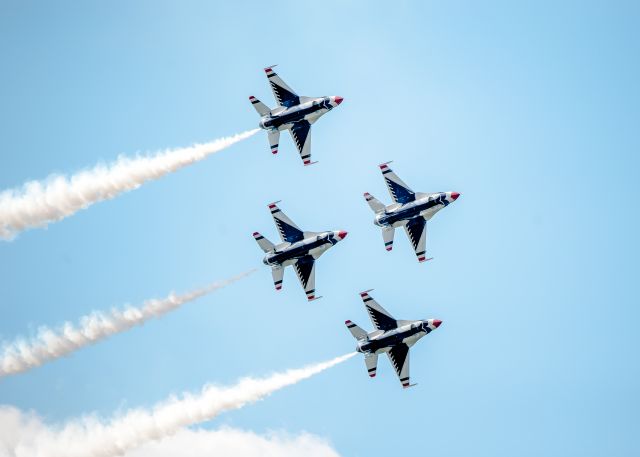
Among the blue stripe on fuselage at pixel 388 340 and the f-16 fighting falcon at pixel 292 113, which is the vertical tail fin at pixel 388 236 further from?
the f-16 fighting falcon at pixel 292 113

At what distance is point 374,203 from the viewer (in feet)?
312

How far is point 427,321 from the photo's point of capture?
306ft

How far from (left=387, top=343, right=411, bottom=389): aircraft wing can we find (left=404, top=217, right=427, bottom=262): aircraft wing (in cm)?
922

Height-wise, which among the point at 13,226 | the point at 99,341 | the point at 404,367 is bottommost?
the point at 404,367

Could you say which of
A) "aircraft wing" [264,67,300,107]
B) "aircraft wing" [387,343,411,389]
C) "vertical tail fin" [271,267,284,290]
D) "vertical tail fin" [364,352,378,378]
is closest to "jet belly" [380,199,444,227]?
"vertical tail fin" [271,267,284,290]

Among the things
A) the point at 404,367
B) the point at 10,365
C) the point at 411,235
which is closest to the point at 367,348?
the point at 404,367

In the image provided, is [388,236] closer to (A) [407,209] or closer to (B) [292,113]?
(A) [407,209]

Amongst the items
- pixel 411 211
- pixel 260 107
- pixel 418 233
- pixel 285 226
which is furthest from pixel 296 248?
pixel 260 107

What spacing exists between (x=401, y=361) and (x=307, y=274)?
10957 mm

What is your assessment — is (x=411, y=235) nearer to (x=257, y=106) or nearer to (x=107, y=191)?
(x=257, y=106)

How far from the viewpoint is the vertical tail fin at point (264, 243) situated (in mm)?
91875

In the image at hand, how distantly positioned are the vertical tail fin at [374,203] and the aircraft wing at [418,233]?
10.1ft

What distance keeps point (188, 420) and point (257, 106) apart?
88.8ft

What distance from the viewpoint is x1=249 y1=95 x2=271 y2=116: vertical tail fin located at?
93.8m
